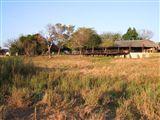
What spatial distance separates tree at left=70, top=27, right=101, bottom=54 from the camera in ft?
230

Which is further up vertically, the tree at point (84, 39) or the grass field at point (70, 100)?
the tree at point (84, 39)

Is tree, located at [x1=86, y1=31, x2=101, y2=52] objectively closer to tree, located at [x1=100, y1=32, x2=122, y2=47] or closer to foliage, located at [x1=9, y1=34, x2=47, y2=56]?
tree, located at [x1=100, y1=32, x2=122, y2=47]

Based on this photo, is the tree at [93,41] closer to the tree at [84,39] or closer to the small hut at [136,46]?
the tree at [84,39]

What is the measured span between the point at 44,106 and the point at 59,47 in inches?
2667

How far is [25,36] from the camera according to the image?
229 ft

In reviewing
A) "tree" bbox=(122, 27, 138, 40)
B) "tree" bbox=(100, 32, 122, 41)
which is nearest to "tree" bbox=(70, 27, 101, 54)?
"tree" bbox=(100, 32, 122, 41)

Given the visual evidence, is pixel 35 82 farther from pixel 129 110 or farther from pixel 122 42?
pixel 122 42

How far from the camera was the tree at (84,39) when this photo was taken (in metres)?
70.1

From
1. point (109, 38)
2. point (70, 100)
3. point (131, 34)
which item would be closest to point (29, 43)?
point (109, 38)

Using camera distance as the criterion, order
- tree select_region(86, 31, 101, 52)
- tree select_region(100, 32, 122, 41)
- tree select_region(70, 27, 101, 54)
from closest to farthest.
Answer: tree select_region(70, 27, 101, 54) < tree select_region(86, 31, 101, 52) < tree select_region(100, 32, 122, 41)

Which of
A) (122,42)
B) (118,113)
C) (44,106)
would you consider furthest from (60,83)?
(122,42)

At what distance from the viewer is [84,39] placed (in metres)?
70.3

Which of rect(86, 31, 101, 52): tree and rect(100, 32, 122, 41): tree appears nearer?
rect(86, 31, 101, 52): tree

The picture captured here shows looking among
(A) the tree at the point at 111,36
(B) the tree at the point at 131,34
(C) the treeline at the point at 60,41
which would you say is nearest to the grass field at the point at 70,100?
(C) the treeline at the point at 60,41
